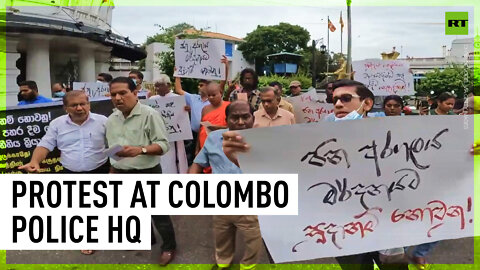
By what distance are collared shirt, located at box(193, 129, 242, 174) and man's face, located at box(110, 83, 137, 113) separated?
2.37ft

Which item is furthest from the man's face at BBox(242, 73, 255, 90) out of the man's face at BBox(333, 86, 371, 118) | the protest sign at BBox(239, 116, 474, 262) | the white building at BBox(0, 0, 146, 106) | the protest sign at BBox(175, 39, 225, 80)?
the white building at BBox(0, 0, 146, 106)

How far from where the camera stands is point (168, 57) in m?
15.3

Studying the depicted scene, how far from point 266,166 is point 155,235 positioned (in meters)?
1.89

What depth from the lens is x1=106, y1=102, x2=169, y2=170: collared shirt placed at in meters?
3.41

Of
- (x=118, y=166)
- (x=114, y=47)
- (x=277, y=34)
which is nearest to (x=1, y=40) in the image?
(x=118, y=166)

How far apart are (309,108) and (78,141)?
273 cm

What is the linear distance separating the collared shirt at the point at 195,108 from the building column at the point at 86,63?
10468 millimetres

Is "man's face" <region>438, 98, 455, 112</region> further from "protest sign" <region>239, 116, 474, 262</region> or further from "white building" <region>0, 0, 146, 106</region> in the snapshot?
"white building" <region>0, 0, 146, 106</region>

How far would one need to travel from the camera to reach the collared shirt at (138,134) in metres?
3.41

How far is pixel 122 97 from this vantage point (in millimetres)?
3404

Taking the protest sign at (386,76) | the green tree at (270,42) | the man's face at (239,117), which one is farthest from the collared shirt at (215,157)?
the green tree at (270,42)

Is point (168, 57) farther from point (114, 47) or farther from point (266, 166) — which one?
point (266, 166)

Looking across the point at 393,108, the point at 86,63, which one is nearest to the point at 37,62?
the point at 86,63
